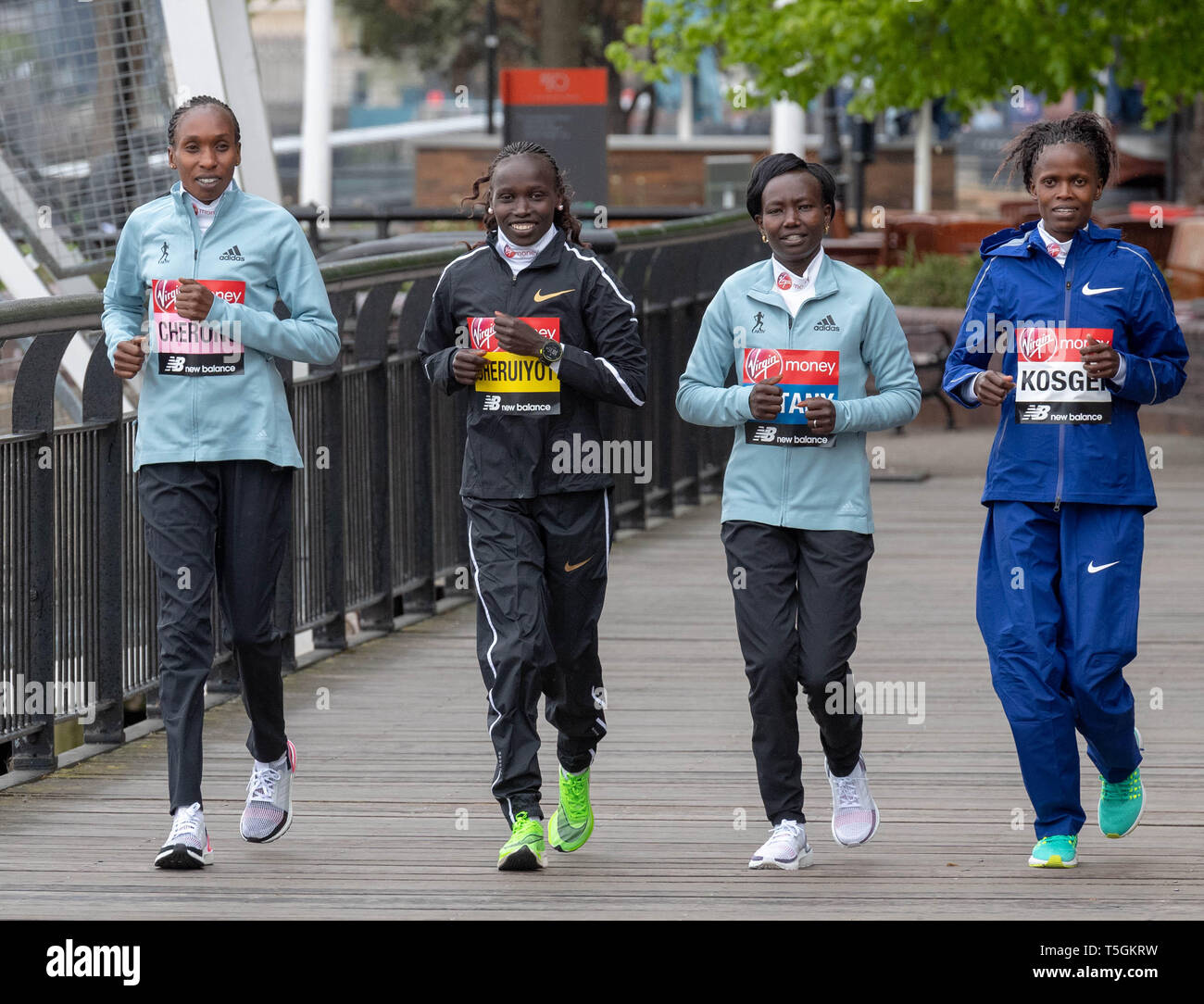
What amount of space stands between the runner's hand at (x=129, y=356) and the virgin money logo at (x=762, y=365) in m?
1.48

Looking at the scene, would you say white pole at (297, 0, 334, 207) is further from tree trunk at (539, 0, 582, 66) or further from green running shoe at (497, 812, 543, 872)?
green running shoe at (497, 812, 543, 872)

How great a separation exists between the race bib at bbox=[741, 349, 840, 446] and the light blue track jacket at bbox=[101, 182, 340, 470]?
114 centimetres

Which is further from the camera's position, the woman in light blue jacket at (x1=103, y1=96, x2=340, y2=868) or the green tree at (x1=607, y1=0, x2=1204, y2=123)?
the green tree at (x1=607, y1=0, x2=1204, y2=123)

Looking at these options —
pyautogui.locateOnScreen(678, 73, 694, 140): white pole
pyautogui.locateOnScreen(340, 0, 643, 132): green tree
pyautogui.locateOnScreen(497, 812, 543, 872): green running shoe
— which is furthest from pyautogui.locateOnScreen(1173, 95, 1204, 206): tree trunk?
pyautogui.locateOnScreen(340, 0, 643, 132): green tree

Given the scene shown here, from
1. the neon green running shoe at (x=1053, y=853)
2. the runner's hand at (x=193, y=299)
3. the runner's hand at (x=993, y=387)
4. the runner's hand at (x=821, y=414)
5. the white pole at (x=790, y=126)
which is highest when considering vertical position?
the white pole at (x=790, y=126)

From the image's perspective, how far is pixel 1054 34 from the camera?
16.5m

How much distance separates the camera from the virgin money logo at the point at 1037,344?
5.64 m

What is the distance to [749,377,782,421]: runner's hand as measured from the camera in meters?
5.52

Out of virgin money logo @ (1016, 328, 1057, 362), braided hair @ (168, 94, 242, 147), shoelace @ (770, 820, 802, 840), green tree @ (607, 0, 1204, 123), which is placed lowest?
shoelace @ (770, 820, 802, 840)

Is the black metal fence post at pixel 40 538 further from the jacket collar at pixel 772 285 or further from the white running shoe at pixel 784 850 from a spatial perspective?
the white running shoe at pixel 784 850

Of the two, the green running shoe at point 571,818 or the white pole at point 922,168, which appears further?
the white pole at point 922,168

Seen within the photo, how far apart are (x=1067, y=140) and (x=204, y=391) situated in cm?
223

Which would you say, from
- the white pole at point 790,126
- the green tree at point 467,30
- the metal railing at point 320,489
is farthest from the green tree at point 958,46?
the green tree at point 467,30

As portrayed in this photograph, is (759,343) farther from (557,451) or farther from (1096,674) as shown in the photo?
(1096,674)
